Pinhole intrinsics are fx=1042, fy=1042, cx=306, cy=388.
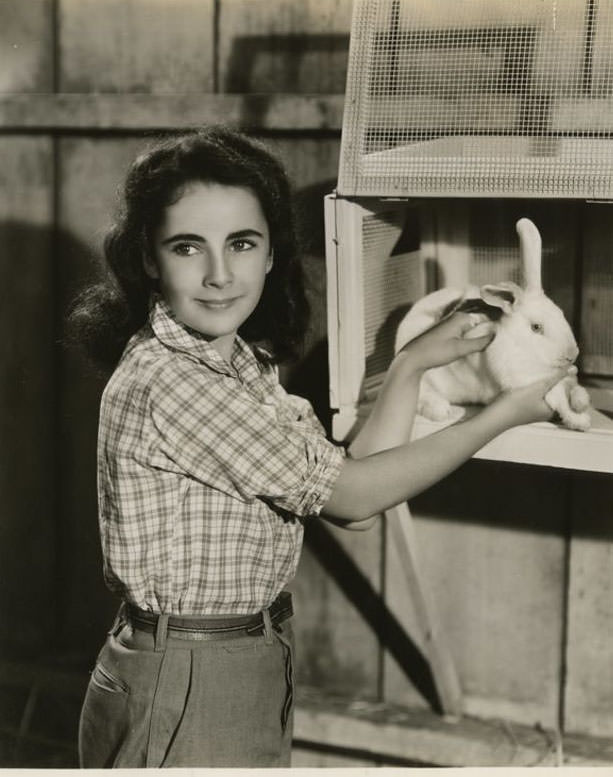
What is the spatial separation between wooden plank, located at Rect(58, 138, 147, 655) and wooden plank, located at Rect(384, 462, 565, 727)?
449mm

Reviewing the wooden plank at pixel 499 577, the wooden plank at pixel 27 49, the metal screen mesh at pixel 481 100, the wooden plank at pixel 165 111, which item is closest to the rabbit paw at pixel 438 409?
the metal screen mesh at pixel 481 100

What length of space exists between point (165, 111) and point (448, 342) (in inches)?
22.1

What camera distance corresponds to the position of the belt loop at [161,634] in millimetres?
928

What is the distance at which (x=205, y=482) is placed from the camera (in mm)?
921

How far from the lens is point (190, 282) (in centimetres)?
96

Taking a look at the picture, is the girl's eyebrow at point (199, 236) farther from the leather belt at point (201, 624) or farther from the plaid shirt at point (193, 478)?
the leather belt at point (201, 624)

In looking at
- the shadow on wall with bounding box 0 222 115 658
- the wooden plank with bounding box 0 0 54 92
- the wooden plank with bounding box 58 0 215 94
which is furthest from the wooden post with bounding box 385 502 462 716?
the wooden plank with bounding box 0 0 54 92

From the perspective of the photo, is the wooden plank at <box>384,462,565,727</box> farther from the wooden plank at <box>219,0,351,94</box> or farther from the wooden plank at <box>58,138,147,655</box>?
the wooden plank at <box>219,0,351,94</box>

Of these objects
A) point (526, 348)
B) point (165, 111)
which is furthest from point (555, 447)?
point (165, 111)

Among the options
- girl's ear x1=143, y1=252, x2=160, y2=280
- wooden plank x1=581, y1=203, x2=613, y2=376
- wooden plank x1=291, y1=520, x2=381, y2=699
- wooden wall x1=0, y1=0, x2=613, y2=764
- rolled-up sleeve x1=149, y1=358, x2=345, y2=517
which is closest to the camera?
rolled-up sleeve x1=149, y1=358, x2=345, y2=517

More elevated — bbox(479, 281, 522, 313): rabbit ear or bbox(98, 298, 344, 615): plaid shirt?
bbox(479, 281, 522, 313): rabbit ear

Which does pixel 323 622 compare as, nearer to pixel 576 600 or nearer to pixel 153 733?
pixel 576 600

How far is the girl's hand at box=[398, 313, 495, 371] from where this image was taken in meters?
1.04

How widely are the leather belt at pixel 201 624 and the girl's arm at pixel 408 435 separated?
12cm
